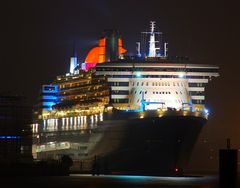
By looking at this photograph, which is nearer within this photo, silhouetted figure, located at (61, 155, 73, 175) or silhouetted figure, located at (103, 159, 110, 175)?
silhouetted figure, located at (61, 155, 73, 175)

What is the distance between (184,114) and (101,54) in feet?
53.2

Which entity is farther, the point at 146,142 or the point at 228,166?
the point at 146,142

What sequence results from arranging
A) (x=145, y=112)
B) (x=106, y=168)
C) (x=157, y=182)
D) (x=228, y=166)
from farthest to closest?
1. (x=106, y=168)
2. (x=145, y=112)
3. (x=157, y=182)
4. (x=228, y=166)

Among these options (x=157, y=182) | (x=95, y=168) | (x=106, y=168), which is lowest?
(x=157, y=182)

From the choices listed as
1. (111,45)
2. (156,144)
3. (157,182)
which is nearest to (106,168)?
(156,144)

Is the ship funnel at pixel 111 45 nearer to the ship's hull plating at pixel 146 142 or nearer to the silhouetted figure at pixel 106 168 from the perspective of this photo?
the ship's hull plating at pixel 146 142

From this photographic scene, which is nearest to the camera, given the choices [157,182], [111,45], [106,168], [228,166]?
[228,166]

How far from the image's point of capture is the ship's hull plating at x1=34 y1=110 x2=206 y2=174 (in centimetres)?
9181

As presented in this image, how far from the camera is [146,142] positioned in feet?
304

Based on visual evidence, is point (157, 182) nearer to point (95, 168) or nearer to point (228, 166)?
point (95, 168)


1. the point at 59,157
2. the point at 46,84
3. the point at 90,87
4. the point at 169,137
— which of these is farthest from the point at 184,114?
the point at 46,84

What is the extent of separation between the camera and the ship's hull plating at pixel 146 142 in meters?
91.8

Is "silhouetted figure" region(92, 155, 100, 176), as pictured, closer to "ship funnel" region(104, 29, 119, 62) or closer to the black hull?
the black hull

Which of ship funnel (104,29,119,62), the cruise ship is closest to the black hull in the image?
the cruise ship
